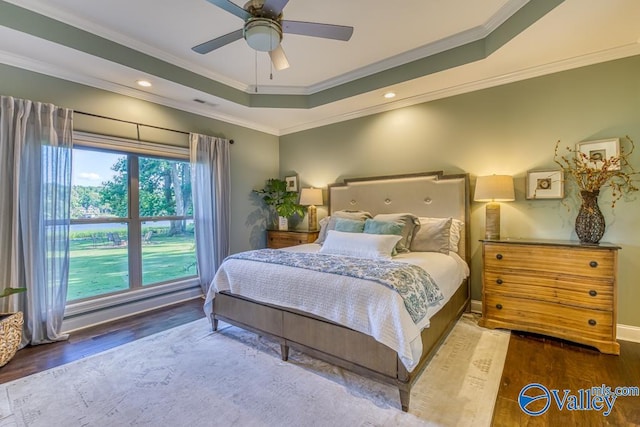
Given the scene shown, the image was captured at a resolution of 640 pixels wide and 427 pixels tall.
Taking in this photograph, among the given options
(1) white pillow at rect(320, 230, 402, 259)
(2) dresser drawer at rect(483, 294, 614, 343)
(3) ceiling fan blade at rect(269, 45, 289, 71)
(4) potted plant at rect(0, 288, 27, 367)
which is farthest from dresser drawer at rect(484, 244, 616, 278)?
(4) potted plant at rect(0, 288, 27, 367)

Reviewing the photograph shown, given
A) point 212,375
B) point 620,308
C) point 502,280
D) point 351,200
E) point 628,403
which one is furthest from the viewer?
point 351,200

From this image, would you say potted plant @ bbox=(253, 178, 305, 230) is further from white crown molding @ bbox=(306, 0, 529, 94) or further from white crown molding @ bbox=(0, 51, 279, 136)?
white crown molding @ bbox=(306, 0, 529, 94)

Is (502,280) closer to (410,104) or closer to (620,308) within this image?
(620,308)

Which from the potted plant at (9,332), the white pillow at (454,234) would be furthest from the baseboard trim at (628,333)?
the potted plant at (9,332)

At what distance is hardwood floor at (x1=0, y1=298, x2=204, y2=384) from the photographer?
2.31 meters

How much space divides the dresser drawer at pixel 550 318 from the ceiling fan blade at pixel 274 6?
3.12m

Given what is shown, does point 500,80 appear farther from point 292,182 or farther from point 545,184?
point 292,182

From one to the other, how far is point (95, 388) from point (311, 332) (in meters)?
1.55

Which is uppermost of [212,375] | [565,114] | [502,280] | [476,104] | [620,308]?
[476,104]

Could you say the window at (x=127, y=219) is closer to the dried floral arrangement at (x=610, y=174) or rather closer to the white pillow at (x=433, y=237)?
the white pillow at (x=433, y=237)

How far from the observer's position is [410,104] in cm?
383

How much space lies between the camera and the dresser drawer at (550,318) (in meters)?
2.40

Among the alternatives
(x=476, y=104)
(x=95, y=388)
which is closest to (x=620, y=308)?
(x=476, y=104)

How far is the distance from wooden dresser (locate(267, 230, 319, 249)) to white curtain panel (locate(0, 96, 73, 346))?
2.63 meters
